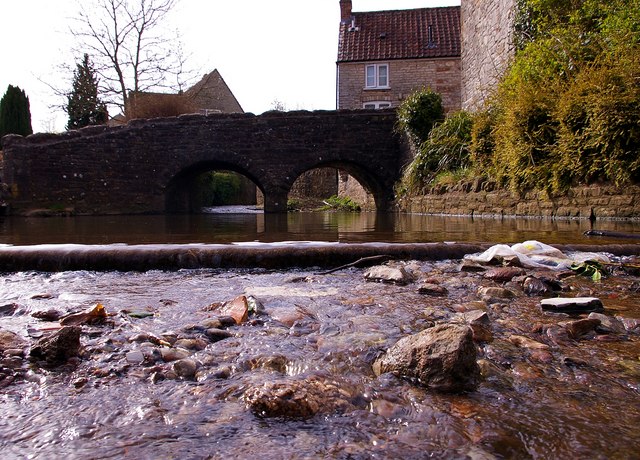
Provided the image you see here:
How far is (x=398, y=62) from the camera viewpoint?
81.4ft

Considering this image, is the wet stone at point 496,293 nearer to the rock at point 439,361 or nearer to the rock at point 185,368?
the rock at point 439,361

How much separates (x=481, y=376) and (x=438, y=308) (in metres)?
0.85

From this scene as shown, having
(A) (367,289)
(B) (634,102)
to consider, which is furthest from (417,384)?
(B) (634,102)

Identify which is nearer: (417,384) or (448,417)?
(448,417)

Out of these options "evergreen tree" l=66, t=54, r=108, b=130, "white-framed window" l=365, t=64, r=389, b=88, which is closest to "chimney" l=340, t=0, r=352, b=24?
"white-framed window" l=365, t=64, r=389, b=88

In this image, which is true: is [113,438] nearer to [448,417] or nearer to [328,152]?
[448,417]

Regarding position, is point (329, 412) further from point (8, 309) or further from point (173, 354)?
point (8, 309)

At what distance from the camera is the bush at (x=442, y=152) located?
1155 cm

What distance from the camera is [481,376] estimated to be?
143 cm

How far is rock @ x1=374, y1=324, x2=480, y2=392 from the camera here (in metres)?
1.36

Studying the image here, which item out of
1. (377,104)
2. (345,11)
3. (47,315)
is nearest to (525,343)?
(47,315)

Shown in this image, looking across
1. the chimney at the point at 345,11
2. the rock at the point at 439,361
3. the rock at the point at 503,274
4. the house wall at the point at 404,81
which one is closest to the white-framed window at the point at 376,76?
the house wall at the point at 404,81

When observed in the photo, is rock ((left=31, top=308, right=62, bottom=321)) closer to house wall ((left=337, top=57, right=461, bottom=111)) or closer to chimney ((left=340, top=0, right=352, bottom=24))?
house wall ((left=337, top=57, right=461, bottom=111))

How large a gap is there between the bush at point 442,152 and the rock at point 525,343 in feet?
32.6
